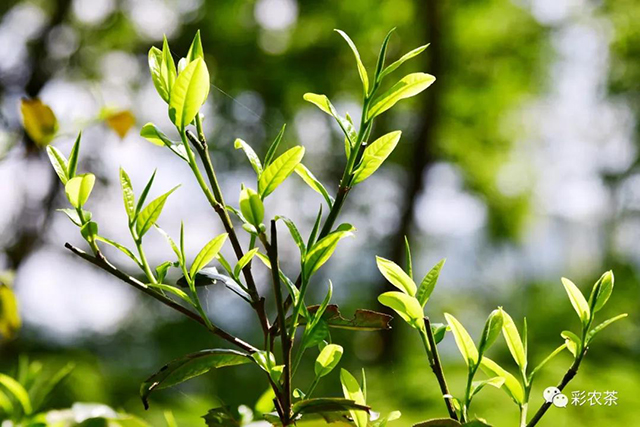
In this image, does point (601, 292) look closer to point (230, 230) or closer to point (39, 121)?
point (230, 230)

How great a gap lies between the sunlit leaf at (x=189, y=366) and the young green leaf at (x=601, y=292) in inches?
3.3

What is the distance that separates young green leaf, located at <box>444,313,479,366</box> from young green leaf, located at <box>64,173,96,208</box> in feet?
0.29

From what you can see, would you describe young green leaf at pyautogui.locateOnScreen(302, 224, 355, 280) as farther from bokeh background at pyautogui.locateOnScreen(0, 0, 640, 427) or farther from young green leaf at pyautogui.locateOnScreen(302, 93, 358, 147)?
bokeh background at pyautogui.locateOnScreen(0, 0, 640, 427)

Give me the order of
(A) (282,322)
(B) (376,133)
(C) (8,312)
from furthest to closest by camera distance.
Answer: (B) (376,133), (C) (8,312), (A) (282,322)

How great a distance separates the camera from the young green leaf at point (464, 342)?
147mm

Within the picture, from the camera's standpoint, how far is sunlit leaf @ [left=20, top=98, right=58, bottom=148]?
0.28m

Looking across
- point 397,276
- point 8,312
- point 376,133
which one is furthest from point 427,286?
point 376,133

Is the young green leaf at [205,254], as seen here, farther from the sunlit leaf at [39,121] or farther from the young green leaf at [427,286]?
the sunlit leaf at [39,121]

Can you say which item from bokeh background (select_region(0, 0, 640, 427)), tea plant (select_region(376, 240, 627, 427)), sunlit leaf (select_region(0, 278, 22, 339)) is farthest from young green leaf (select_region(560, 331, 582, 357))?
bokeh background (select_region(0, 0, 640, 427))

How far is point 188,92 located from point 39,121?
18 cm

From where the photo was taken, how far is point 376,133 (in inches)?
61.9

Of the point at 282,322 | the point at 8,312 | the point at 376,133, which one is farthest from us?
the point at 376,133

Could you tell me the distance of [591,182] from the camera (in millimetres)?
1670

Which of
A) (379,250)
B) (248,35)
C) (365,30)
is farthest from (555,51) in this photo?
(248,35)
